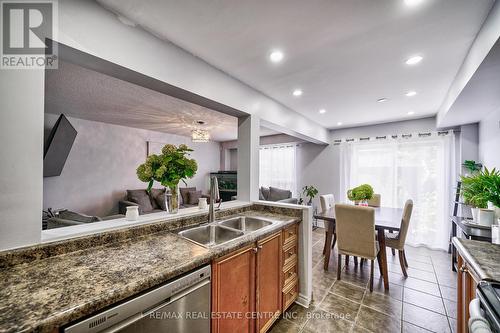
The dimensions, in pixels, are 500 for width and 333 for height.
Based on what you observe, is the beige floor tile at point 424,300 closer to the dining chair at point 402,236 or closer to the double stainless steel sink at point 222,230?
the dining chair at point 402,236

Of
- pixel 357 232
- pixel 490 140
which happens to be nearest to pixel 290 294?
pixel 357 232

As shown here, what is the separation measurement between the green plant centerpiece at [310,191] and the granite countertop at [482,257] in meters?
3.38

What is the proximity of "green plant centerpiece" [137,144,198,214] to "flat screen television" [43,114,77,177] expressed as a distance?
2.20 meters

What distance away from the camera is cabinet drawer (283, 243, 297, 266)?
1.86m

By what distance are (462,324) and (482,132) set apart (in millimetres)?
3215

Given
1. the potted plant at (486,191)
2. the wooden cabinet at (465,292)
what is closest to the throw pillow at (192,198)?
the wooden cabinet at (465,292)

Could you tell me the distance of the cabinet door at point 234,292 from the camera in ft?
3.91

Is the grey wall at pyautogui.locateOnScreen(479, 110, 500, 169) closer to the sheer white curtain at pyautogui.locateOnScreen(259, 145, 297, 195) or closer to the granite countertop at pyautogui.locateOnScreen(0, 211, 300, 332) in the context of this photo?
the sheer white curtain at pyautogui.locateOnScreen(259, 145, 297, 195)

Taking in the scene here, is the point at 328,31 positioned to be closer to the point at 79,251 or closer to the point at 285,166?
the point at 79,251

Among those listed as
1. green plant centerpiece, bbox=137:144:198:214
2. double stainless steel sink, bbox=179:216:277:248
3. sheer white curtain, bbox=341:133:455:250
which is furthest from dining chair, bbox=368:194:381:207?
green plant centerpiece, bbox=137:144:198:214

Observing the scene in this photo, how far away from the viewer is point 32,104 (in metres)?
1.01

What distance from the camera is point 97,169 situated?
4.01 m

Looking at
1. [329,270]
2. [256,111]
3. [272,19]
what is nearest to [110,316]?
[272,19]

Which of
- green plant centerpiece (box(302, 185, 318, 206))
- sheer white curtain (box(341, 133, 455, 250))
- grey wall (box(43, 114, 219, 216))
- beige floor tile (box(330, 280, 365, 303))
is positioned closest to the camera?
beige floor tile (box(330, 280, 365, 303))
